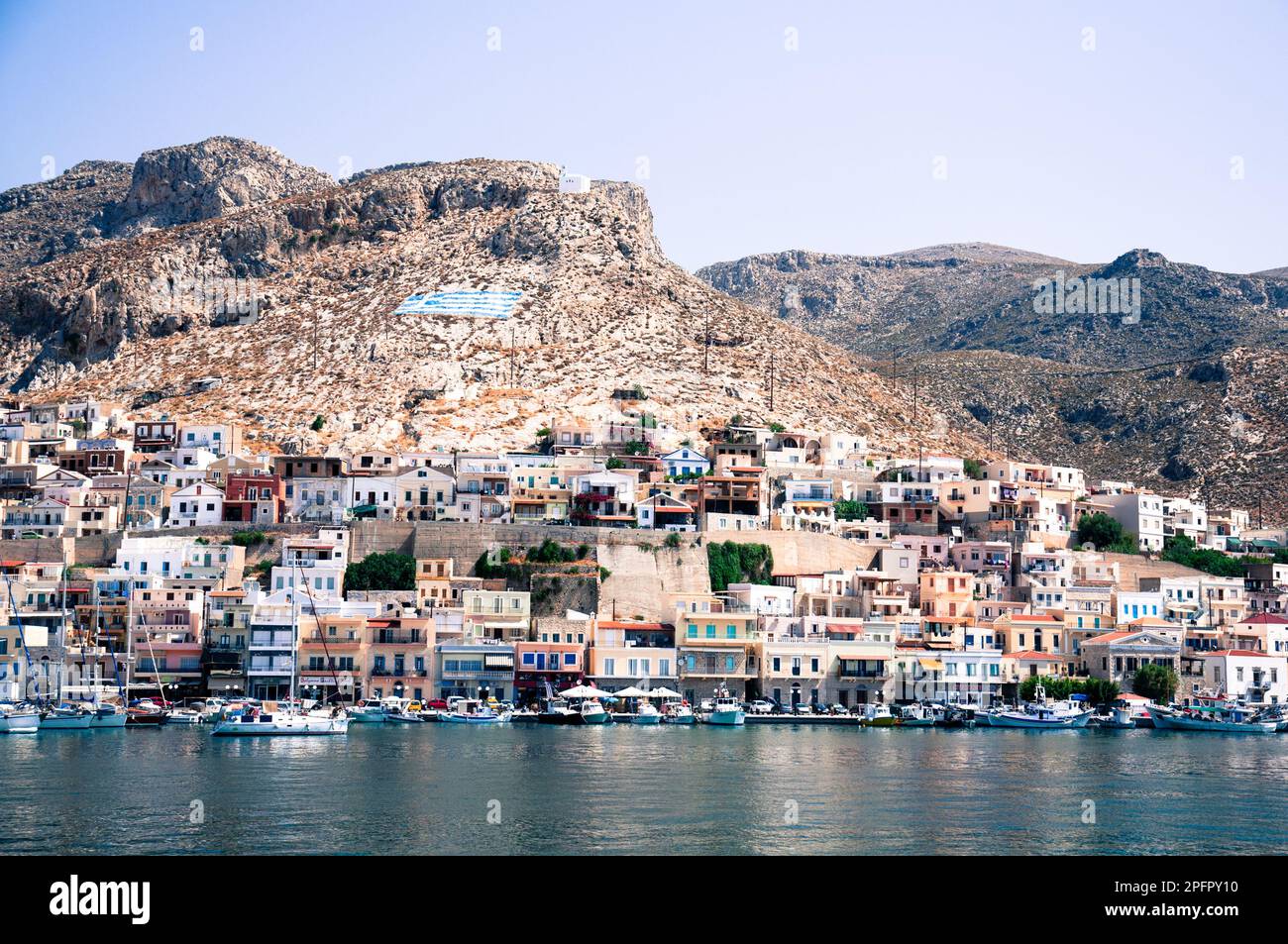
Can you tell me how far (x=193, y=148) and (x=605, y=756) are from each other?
443 ft

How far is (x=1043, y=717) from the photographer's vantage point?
241 feet

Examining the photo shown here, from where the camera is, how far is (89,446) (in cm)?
10206

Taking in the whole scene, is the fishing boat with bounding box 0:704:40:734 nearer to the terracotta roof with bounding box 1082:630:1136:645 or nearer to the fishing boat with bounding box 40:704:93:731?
the fishing boat with bounding box 40:704:93:731

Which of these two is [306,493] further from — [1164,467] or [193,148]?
[193,148]

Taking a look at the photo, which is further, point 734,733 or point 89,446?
point 89,446

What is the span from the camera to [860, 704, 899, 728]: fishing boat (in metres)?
73.1

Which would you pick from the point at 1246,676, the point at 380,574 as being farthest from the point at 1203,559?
the point at 380,574

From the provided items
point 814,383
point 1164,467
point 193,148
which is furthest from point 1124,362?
point 193,148

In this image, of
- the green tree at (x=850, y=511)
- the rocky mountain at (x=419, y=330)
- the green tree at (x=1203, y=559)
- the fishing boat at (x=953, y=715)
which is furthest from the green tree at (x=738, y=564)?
the green tree at (x=1203, y=559)

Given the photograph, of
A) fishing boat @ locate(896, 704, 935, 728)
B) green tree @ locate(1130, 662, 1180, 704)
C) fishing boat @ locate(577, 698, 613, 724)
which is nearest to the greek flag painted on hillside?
fishing boat @ locate(577, 698, 613, 724)

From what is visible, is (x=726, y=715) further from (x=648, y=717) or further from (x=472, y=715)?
(x=472, y=715)

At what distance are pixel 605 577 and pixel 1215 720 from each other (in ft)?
→ 94.9

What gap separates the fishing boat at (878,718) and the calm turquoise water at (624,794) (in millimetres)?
8843

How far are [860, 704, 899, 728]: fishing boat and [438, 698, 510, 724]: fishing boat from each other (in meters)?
15.7
